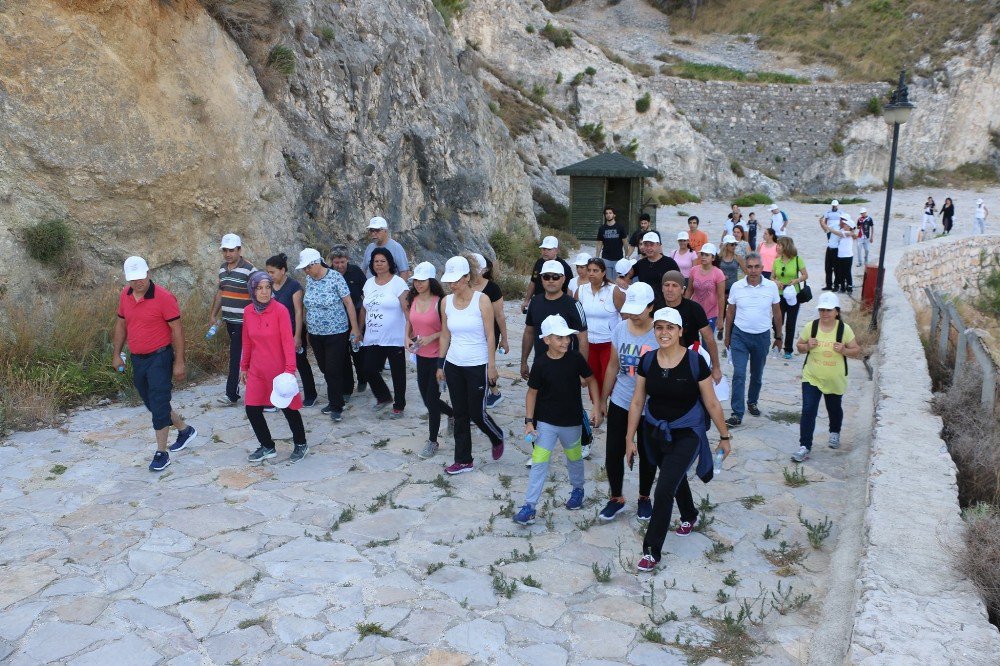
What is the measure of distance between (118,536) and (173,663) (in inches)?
69.1

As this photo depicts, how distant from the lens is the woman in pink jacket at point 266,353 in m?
6.61

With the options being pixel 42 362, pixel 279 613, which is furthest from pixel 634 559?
pixel 42 362

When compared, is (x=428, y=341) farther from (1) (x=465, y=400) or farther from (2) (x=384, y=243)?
(2) (x=384, y=243)

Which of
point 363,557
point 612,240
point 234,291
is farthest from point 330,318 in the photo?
point 612,240

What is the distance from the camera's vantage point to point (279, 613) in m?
4.73

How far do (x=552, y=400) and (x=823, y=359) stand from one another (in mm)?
2961

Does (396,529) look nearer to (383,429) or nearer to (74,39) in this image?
(383,429)

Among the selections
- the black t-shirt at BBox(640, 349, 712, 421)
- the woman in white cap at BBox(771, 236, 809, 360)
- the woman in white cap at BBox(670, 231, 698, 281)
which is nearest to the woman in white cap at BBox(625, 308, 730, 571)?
the black t-shirt at BBox(640, 349, 712, 421)

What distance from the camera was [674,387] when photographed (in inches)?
201

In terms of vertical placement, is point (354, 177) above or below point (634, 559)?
above

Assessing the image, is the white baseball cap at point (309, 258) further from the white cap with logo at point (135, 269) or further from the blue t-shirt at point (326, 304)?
the white cap with logo at point (135, 269)

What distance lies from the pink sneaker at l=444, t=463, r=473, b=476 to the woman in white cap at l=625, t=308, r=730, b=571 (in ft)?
6.87

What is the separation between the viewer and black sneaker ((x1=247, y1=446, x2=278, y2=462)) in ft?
23.3

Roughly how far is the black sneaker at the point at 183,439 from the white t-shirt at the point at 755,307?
18.2 feet
